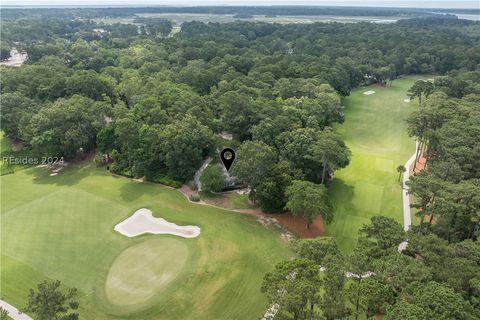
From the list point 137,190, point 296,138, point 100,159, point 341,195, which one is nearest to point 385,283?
point 341,195

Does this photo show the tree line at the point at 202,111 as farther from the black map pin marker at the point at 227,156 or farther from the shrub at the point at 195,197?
the shrub at the point at 195,197

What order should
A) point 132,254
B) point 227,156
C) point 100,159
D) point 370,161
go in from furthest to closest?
point 370,161 < point 100,159 < point 227,156 < point 132,254

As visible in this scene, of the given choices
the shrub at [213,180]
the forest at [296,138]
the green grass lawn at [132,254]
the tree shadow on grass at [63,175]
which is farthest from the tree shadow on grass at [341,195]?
the tree shadow on grass at [63,175]

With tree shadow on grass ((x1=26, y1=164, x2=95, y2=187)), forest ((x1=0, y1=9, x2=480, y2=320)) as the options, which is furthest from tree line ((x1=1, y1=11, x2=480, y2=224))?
tree shadow on grass ((x1=26, y1=164, x2=95, y2=187))

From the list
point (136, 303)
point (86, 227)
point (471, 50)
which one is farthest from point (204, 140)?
point (471, 50)

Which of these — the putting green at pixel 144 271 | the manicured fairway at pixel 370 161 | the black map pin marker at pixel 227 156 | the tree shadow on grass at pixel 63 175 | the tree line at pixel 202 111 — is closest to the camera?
the putting green at pixel 144 271
